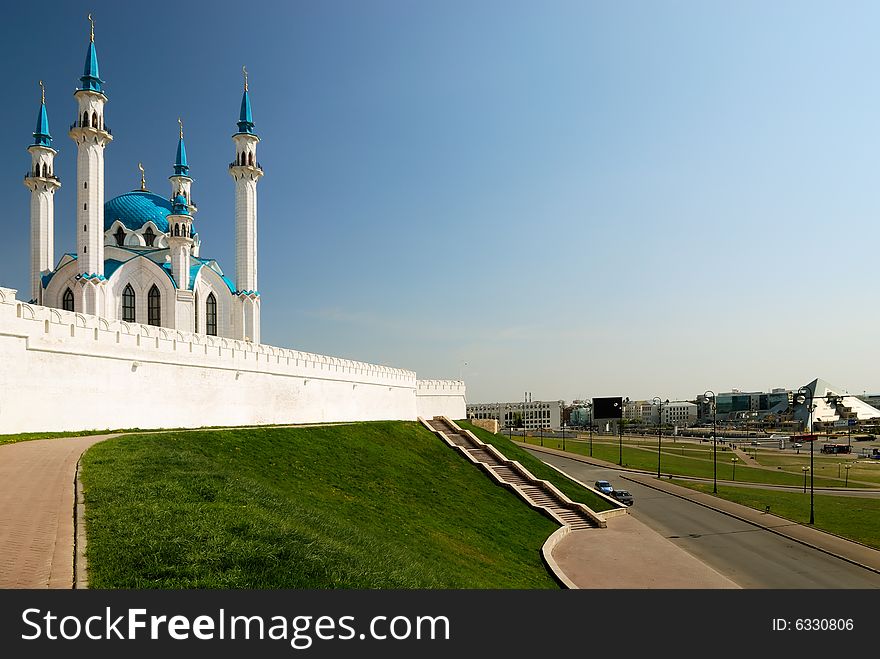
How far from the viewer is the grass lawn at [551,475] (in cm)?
3438

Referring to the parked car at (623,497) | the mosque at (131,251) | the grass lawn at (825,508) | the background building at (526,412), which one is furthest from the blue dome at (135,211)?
the background building at (526,412)

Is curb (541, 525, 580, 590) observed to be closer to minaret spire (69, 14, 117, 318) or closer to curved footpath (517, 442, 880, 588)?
curved footpath (517, 442, 880, 588)

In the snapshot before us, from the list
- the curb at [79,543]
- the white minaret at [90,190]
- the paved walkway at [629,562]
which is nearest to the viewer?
the curb at [79,543]

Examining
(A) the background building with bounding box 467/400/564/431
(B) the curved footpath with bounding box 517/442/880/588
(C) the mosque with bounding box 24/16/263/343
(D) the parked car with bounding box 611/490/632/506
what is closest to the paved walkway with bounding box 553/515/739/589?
(B) the curved footpath with bounding box 517/442/880/588

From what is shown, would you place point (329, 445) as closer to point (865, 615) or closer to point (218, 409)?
point (218, 409)

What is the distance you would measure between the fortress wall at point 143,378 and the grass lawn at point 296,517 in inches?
138

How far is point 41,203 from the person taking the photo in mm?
45500

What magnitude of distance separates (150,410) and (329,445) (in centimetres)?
774

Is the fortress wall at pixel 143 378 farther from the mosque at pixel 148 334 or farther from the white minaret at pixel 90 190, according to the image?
the white minaret at pixel 90 190

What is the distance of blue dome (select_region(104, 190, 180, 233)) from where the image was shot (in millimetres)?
52844

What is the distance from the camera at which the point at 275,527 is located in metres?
10.5

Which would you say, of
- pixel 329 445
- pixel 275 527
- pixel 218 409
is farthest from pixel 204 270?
pixel 275 527

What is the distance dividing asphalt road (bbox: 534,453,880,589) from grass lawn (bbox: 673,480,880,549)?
394 centimetres

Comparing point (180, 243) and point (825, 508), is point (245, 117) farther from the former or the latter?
point (825, 508)
